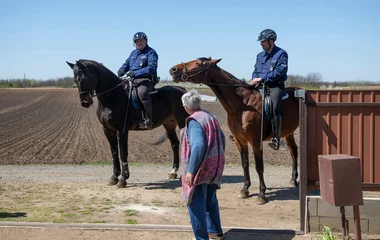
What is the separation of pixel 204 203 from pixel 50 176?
7.09 meters

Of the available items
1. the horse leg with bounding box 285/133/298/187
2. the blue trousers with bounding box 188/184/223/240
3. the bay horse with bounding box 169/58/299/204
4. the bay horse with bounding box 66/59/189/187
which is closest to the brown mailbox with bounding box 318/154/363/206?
the blue trousers with bounding box 188/184/223/240

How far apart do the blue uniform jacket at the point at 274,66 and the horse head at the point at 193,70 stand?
0.85m

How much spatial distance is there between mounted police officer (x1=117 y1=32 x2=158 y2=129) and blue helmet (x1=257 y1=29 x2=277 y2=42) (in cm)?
278

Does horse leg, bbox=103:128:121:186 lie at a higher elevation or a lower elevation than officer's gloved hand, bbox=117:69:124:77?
lower

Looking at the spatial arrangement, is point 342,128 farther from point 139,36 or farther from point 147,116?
point 139,36

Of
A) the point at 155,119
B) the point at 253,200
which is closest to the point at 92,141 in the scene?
the point at 155,119

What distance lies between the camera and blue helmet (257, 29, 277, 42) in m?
9.01

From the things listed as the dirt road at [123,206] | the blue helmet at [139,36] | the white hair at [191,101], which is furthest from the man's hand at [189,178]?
the blue helmet at [139,36]

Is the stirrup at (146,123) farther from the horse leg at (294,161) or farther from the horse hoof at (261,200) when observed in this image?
the horse hoof at (261,200)

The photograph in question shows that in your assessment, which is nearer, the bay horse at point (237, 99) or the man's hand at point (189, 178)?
the man's hand at point (189, 178)

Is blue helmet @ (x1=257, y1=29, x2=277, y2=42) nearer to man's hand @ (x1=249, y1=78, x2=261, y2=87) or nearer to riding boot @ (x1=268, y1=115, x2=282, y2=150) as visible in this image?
man's hand @ (x1=249, y1=78, x2=261, y2=87)

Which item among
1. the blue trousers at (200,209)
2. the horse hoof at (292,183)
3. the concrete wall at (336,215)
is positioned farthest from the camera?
the horse hoof at (292,183)

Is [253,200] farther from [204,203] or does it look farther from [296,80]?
[296,80]

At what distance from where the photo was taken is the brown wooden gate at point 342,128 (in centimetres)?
698
